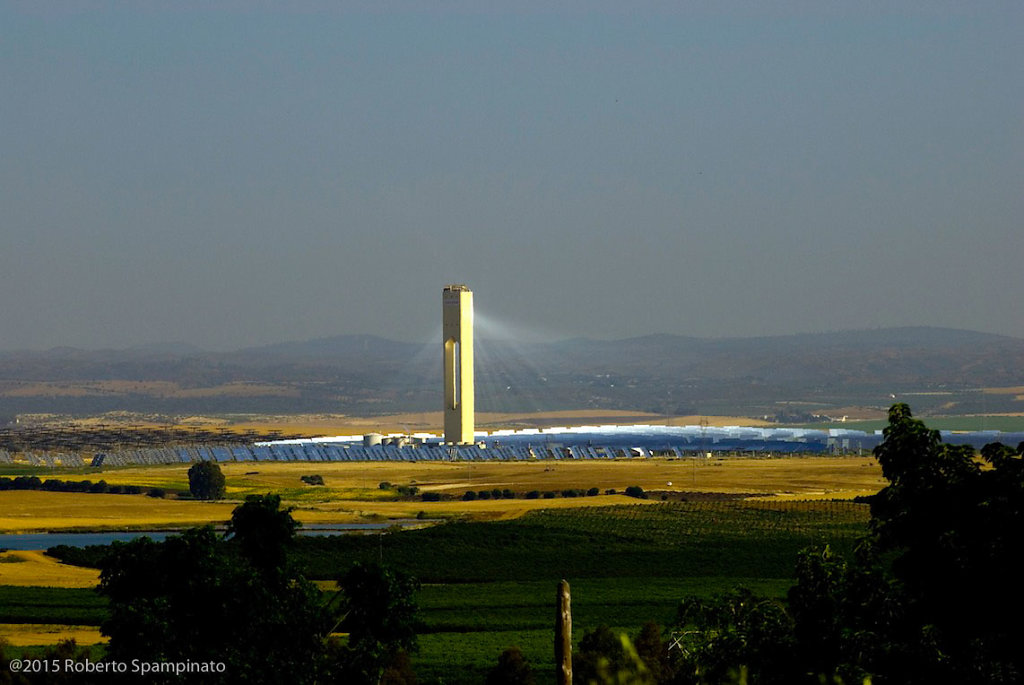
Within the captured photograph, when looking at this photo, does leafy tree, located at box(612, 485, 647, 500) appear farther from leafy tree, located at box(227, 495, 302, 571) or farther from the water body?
leafy tree, located at box(227, 495, 302, 571)

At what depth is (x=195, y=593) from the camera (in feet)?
55.3

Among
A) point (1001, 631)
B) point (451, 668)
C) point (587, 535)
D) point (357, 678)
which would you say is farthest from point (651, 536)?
point (1001, 631)

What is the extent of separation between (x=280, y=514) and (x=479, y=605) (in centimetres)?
2078

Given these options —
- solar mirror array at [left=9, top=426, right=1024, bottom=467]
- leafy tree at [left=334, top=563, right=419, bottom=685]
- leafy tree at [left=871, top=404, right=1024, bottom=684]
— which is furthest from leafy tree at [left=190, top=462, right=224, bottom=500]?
leafy tree at [left=871, top=404, right=1024, bottom=684]

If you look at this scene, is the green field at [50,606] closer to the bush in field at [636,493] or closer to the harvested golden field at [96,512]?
the harvested golden field at [96,512]

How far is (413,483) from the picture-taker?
268 feet

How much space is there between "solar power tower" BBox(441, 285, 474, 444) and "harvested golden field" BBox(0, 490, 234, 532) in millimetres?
37001

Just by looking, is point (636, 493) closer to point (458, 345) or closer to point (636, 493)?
point (636, 493)

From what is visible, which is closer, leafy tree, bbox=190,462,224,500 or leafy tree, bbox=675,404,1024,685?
leafy tree, bbox=675,404,1024,685

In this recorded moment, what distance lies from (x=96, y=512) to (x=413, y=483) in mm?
21926

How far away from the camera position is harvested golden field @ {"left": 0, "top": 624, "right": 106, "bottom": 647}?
30.2m

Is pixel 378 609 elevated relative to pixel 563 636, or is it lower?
lower

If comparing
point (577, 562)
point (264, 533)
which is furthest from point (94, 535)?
point (264, 533)

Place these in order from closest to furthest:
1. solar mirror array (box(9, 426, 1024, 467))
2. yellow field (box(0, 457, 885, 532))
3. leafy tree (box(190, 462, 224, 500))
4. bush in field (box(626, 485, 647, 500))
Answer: yellow field (box(0, 457, 885, 532)) → leafy tree (box(190, 462, 224, 500)) → bush in field (box(626, 485, 647, 500)) → solar mirror array (box(9, 426, 1024, 467))
